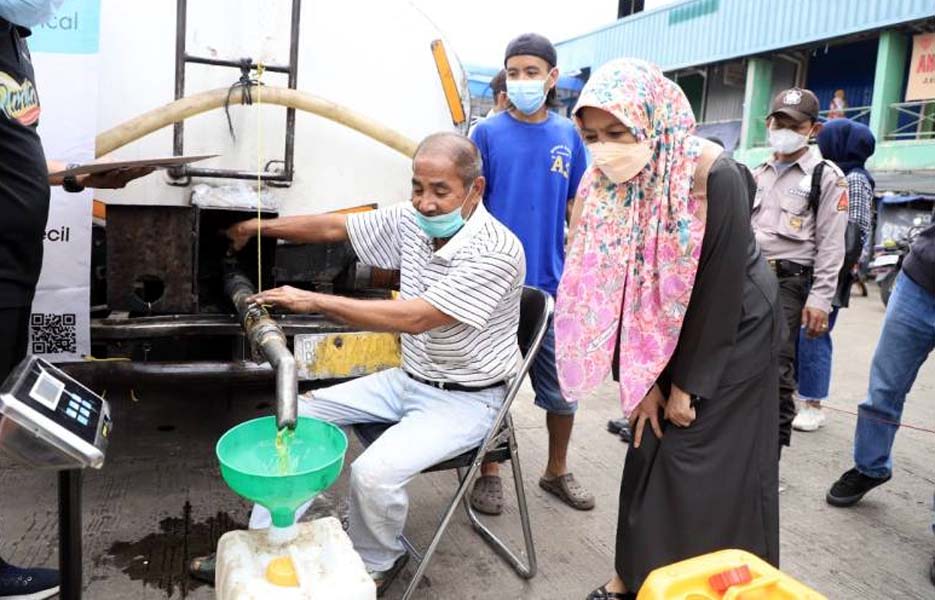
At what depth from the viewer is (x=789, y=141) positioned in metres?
3.35

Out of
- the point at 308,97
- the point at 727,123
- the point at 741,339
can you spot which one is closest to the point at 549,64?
the point at 308,97

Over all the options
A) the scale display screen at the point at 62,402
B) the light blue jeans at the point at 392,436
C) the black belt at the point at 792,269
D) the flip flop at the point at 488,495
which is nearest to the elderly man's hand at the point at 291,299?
the light blue jeans at the point at 392,436

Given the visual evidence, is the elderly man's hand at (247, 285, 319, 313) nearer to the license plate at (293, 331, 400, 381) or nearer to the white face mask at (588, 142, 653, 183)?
the license plate at (293, 331, 400, 381)

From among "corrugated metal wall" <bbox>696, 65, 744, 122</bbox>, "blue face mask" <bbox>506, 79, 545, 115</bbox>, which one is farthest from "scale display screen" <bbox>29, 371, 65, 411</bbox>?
"corrugated metal wall" <bbox>696, 65, 744, 122</bbox>

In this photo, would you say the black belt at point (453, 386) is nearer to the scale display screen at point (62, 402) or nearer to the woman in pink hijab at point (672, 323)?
the woman in pink hijab at point (672, 323)

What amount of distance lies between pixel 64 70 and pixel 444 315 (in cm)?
151

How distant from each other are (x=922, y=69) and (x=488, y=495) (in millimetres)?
14998

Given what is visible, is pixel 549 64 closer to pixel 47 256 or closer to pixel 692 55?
pixel 47 256

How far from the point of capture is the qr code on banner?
2.46m

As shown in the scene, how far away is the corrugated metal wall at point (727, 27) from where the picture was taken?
14.5 m

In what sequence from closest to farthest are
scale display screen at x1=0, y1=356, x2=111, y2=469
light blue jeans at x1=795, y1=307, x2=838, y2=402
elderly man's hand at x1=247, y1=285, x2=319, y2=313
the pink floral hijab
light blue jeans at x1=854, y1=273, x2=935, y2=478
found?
scale display screen at x1=0, y1=356, x2=111, y2=469 < the pink floral hijab < elderly man's hand at x1=247, y1=285, x2=319, y2=313 < light blue jeans at x1=854, y1=273, x2=935, y2=478 < light blue jeans at x1=795, y1=307, x2=838, y2=402

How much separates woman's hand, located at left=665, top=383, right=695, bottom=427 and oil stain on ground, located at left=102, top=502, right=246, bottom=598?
1599 mm

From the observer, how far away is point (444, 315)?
210 centimetres

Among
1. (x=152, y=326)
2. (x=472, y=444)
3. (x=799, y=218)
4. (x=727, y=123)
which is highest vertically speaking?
(x=727, y=123)
